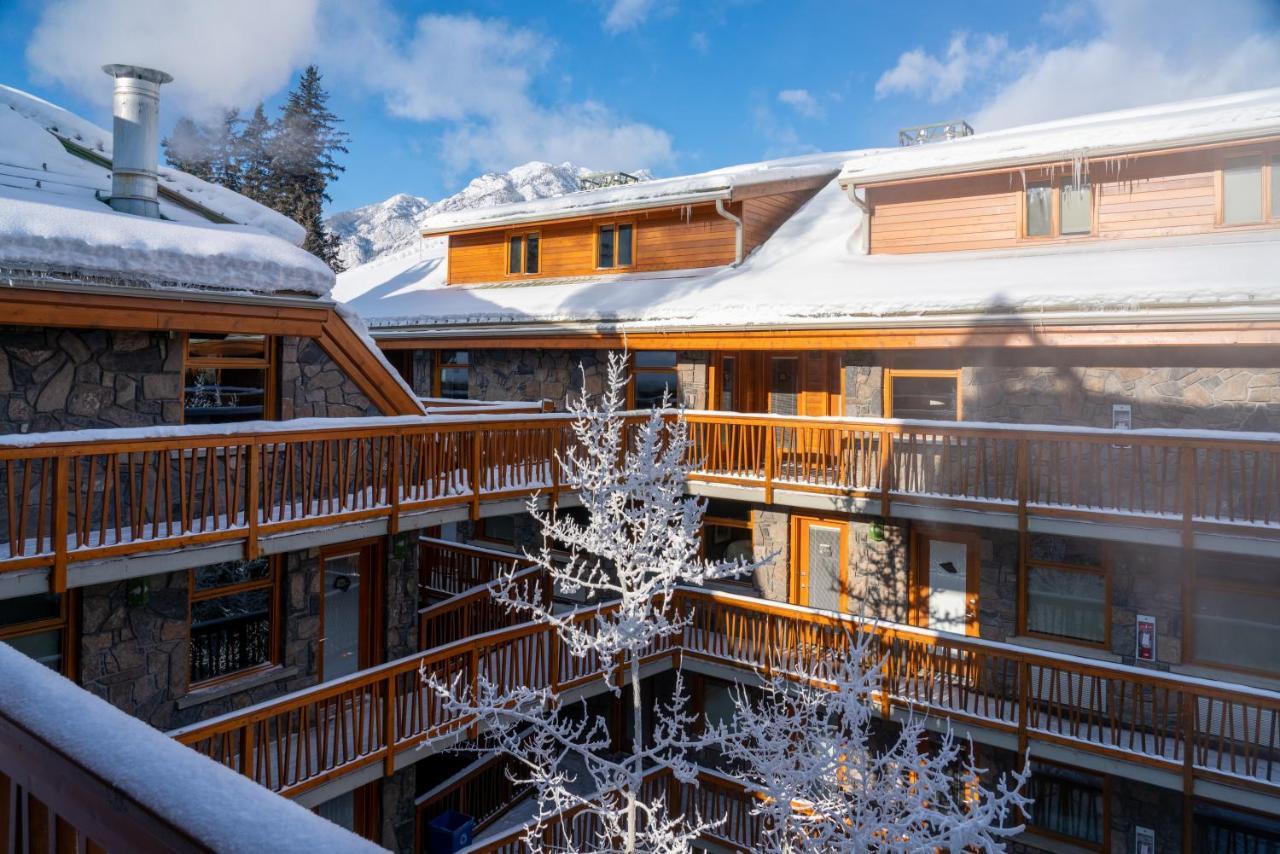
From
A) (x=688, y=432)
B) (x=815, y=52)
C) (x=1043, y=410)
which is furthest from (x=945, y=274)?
(x=815, y=52)

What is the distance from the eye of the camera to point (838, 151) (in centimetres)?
2359

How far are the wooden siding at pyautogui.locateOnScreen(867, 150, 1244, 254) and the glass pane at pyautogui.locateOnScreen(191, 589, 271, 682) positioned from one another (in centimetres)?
1262

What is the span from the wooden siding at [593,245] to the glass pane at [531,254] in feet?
0.69

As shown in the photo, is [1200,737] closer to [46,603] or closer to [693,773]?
[693,773]

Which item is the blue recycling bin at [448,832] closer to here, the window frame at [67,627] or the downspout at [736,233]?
the window frame at [67,627]

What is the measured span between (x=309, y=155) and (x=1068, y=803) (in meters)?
42.6

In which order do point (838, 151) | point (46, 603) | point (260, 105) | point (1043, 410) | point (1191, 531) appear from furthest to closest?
point (260, 105) < point (838, 151) < point (1043, 410) < point (1191, 531) < point (46, 603)

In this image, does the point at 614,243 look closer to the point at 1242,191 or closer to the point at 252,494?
the point at 1242,191

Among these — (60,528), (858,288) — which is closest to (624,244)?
(858,288)

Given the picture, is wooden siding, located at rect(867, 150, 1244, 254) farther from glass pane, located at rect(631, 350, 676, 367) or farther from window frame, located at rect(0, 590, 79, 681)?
window frame, located at rect(0, 590, 79, 681)

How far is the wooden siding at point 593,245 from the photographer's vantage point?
17.9m

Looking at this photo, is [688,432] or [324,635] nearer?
[324,635]

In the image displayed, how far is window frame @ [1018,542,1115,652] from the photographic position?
12.1m

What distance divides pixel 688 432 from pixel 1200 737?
8.40m
